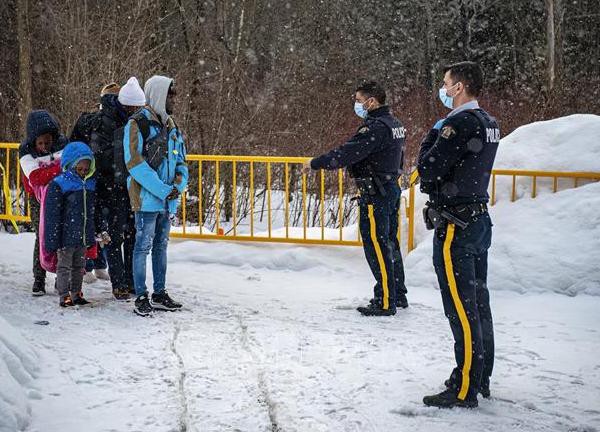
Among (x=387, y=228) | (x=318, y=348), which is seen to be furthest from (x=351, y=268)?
(x=318, y=348)

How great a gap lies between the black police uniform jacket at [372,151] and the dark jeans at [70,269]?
2.16 meters

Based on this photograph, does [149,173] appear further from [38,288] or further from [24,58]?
[24,58]

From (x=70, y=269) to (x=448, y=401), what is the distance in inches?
142

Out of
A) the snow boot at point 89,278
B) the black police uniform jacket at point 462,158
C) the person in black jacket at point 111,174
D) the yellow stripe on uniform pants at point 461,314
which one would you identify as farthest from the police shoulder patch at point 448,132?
the snow boot at point 89,278

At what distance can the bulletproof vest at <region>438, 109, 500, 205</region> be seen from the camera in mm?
4031

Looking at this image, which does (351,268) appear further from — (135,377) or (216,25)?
(216,25)

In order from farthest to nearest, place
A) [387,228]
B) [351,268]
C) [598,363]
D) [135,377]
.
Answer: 1. [351,268]
2. [387,228]
3. [598,363]
4. [135,377]

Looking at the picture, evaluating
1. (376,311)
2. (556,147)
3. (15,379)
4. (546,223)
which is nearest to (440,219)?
(376,311)

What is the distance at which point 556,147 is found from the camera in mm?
8125

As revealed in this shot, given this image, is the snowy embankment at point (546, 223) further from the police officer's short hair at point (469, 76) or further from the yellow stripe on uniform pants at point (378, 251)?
the police officer's short hair at point (469, 76)

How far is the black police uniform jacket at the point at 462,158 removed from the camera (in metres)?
4.01

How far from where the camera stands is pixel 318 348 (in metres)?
5.33

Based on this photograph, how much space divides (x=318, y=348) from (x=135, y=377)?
4.56 feet

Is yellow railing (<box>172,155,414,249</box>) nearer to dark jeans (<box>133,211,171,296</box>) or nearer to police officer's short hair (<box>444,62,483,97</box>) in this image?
dark jeans (<box>133,211,171,296</box>)
